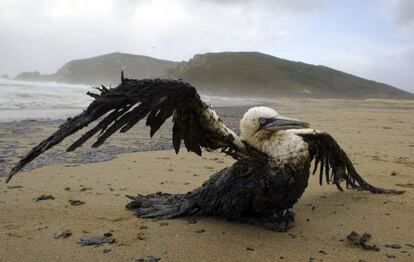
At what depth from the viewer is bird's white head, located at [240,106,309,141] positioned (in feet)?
16.4

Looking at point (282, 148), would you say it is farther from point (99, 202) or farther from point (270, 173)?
point (99, 202)

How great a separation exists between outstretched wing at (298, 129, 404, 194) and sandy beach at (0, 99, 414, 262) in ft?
0.47

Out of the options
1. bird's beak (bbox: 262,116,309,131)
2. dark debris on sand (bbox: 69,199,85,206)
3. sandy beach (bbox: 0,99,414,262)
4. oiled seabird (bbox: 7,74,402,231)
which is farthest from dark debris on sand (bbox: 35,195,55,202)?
bird's beak (bbox: 262,116,309,131)

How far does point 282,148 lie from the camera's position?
4.84 meters

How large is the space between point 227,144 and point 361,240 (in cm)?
150

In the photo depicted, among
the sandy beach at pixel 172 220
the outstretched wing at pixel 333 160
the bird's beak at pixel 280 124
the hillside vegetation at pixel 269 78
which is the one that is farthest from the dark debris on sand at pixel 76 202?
the hillside vegetation at pixel 269 78

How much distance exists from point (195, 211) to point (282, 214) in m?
0.94

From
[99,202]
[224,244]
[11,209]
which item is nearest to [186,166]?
[99,202]

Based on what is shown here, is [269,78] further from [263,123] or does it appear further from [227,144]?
[227,144]

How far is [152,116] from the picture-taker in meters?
4.68

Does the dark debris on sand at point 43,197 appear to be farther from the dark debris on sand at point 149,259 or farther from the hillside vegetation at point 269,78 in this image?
the hillside vegetation at point 269,78

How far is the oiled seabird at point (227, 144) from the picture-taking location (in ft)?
14.6

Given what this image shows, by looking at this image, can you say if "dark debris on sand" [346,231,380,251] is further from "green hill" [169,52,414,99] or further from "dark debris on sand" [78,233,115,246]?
"green hill" [169,52,414,99]

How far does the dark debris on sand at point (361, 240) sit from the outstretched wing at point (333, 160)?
4.65 ft
